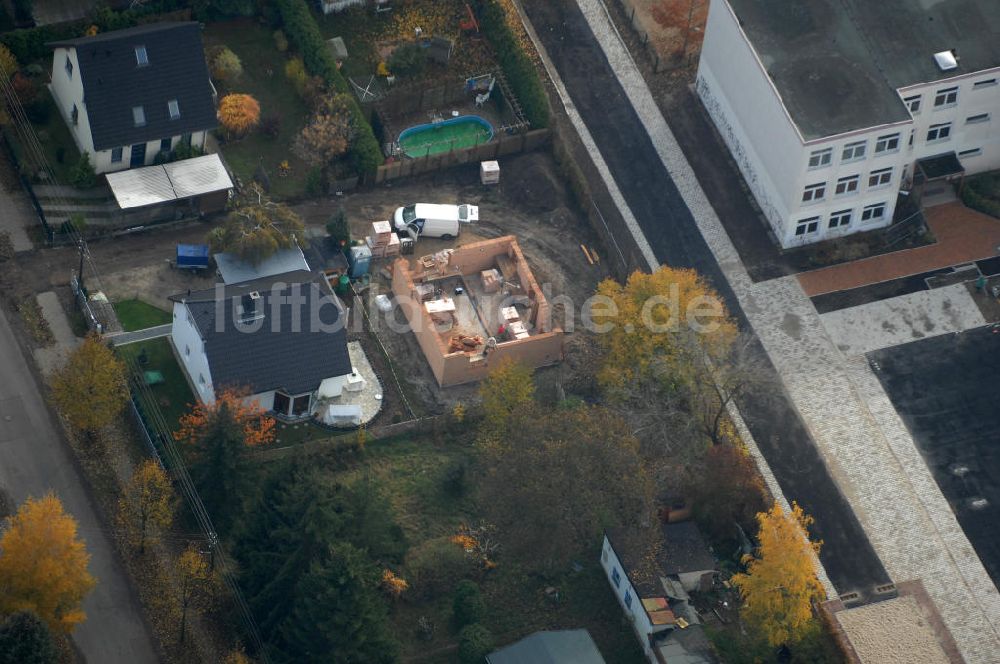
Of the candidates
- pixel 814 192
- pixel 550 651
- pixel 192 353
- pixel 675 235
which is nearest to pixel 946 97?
pixel 814 192

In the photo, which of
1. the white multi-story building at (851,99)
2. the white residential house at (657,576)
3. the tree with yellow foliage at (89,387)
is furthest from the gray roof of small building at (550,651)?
the white multi-story building at (851,99)

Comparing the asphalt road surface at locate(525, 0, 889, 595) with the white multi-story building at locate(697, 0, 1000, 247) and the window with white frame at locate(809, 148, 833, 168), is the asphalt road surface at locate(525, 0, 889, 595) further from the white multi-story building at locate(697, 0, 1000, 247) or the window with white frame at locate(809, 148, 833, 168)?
the window with white frame at locate(809, 148, 833, 168)

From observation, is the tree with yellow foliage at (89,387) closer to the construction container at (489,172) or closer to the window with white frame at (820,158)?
the construction container at (489,172)

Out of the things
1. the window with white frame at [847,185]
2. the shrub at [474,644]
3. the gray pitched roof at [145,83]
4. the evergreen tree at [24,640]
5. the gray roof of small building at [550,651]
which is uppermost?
the gray pitched roof at [145,83]

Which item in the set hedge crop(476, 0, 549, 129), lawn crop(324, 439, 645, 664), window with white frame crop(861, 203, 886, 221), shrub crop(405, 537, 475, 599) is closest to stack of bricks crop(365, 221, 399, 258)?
hedge crop(476, 0, 549, 129)

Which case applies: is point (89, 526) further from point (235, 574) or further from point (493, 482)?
point (493, 482)

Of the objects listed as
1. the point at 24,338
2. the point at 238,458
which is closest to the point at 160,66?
the point at 24,338

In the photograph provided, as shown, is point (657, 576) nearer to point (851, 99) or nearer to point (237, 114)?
point (851, 99)
